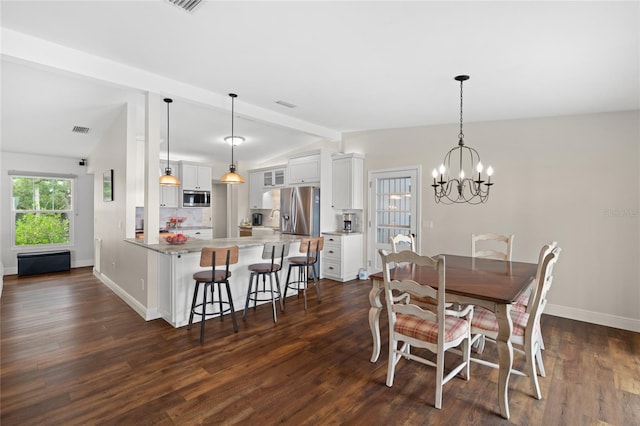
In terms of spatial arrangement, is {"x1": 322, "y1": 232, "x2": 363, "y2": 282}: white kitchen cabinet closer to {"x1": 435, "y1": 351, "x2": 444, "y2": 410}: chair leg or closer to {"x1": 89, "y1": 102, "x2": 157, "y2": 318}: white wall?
{"x1": 89, "y1": 102, "x2": 157, "y2": 318}: white wall

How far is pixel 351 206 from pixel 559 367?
145 inches

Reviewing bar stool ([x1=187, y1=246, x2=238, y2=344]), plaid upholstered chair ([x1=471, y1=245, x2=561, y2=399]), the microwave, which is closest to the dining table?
plaid upholstered chair ([x1=471, y1=245, x2=561, y2=399])

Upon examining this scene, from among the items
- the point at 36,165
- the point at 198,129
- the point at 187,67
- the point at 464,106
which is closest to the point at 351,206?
the point at 464,106

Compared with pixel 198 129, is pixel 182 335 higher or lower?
lower

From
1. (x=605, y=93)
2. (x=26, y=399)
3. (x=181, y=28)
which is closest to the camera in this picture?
(x=26, y=399)

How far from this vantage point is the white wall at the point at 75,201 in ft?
20.3

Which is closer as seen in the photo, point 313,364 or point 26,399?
point 26,399

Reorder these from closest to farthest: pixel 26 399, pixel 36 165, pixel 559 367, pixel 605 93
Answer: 1. pixel 26 399
2. pixel 559 367
3. pixel 605 93
4. pixel 36 165

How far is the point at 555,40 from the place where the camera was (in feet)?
7.80

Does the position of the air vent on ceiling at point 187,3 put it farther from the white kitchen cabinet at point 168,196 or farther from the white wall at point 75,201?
the white wall at point 75,201

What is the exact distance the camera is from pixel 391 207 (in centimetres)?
555

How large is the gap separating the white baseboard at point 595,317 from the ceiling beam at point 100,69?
4735mm

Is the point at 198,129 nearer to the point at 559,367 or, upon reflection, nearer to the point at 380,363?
the point at 380,363

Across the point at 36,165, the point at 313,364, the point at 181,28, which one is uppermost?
the point at 181,28
